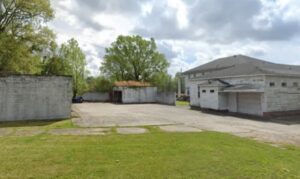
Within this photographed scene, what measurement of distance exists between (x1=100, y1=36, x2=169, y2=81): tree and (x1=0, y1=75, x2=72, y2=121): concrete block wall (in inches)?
1133

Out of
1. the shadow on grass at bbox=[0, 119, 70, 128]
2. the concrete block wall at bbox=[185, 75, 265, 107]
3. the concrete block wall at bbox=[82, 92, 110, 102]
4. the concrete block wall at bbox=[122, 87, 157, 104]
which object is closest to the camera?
the shadow on grass at bbox=[0, 119, 70, 128]

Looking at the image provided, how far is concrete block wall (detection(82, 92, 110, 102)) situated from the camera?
42.1 m

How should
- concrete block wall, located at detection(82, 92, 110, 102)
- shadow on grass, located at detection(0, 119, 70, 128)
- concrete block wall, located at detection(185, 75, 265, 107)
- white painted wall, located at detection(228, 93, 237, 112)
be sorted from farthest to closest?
concrete block wall, located at detection(82, 92, 110, 102) < white painted wall, located at detection(228, 93, 237, 112) < concrete block wall, located at detection(185, 75, 265, 107) < shadow on grass, located at detection(0, 119, 70, 128)

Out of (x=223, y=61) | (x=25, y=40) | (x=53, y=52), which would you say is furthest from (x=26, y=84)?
(x=223, y=61)

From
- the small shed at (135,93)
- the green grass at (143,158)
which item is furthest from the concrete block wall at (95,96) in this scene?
the green grass at (143,158)

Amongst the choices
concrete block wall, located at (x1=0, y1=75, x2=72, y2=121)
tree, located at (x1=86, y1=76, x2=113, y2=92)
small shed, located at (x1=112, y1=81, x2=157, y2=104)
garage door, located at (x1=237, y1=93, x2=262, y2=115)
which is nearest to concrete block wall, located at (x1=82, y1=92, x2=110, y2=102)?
tree, located at (x1=86, y1=76, x2=113, y2=92)

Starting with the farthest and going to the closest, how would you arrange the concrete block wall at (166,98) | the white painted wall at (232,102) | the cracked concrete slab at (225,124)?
the concrete block wall at (166,98), the white painted wall at (232,102), the cracked concrete slab at (225,124)

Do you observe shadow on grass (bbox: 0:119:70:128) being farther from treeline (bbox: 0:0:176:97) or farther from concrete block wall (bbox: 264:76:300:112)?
concrete block wall (bbox: 264:76:300:112)

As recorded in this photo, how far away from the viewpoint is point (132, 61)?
44.2 m

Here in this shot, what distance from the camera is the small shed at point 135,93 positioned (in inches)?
1409

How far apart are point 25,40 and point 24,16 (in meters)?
1.93

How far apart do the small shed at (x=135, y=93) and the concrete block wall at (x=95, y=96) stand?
16.4 ft

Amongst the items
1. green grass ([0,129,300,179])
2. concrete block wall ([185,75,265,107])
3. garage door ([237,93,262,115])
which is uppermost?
concrete block wall ([185,75,265,107])

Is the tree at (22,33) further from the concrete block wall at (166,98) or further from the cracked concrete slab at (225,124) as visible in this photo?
the concrete block wall at (166,98)
